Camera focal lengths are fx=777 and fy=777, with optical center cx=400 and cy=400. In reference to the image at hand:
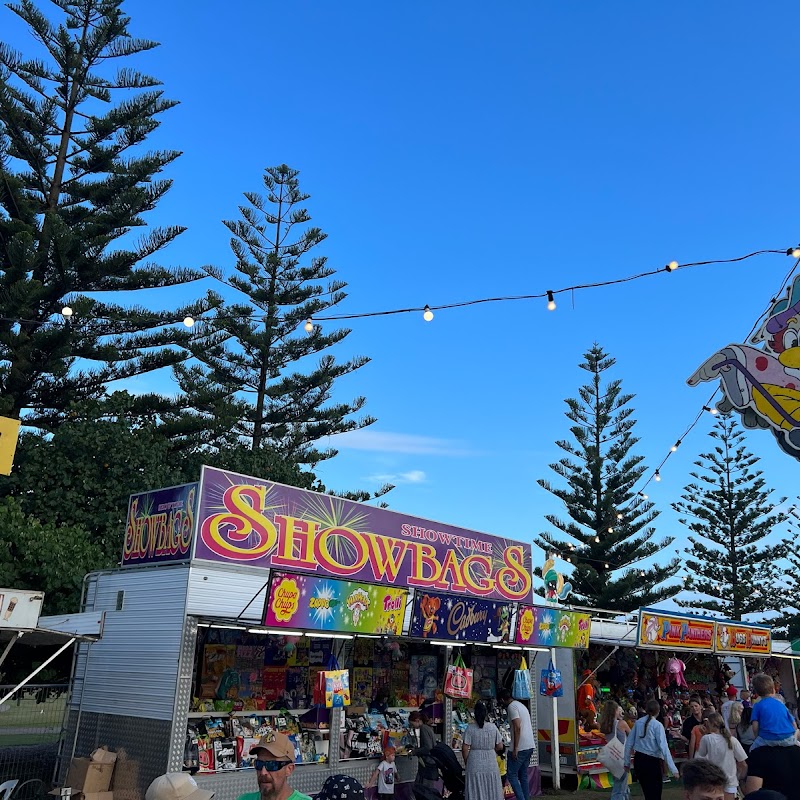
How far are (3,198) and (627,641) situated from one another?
17941 mm

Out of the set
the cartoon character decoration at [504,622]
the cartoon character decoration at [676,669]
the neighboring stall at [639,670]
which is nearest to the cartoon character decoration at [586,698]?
the neighboring stall at [639,670]

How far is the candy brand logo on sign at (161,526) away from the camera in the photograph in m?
8.70

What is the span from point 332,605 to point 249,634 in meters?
1.30

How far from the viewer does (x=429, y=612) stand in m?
9.61

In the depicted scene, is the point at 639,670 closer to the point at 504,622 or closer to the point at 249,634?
the point at 504,622

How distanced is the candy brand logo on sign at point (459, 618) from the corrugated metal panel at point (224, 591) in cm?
195

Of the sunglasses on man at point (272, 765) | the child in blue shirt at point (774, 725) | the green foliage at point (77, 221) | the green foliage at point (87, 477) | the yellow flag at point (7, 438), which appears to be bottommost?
the sunglasses on man at point (272, 765)

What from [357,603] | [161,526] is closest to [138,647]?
[161,526]

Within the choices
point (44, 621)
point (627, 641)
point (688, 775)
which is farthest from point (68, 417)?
point (688, 775)

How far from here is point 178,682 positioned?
7910 millimetres

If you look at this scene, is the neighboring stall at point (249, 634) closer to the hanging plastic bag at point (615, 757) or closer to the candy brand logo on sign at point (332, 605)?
the candy brand logo on sign at point (332, 605)

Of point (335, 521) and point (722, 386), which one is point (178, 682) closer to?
point (335, 521)

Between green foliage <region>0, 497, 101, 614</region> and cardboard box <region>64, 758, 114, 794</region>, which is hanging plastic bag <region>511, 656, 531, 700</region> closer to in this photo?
cardboard box <region>64, 758, 114, 794</region>

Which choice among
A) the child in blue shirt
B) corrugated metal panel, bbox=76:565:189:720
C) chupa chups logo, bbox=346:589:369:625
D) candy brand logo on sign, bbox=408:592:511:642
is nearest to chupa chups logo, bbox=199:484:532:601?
corrugated metal panel, bbox=76:565:189:720
